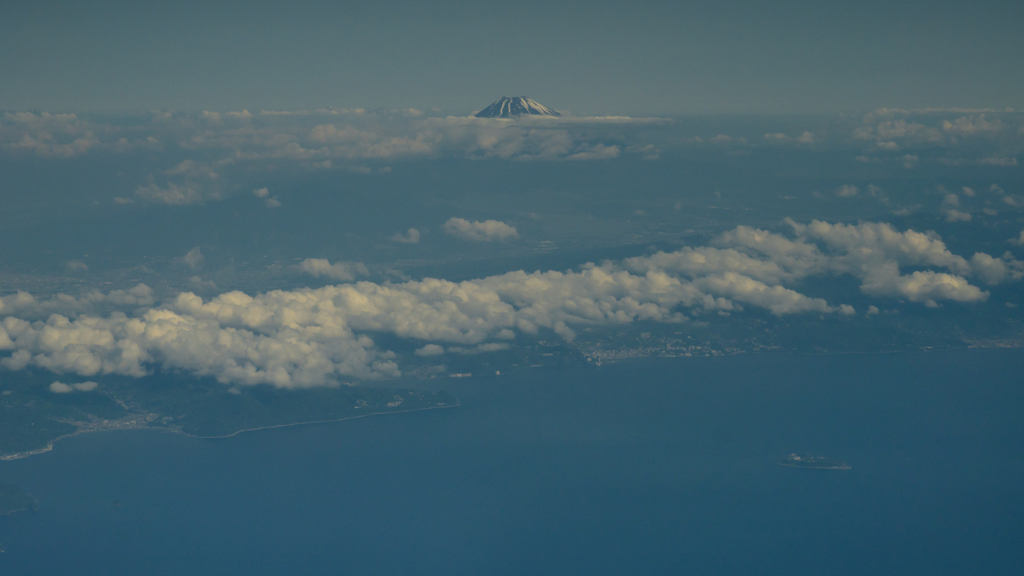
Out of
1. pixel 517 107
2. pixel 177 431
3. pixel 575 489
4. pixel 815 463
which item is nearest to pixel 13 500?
pixel 177 431

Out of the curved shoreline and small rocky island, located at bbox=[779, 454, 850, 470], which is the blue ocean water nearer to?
the curved shoreline

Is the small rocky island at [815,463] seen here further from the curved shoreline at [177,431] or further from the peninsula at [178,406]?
the peninsula at [178,406]

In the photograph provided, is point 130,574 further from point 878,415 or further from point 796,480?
point 878,415

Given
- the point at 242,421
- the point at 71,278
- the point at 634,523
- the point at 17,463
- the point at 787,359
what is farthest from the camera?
the point at 71,278

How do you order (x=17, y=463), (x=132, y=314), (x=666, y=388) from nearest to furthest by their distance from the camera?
1. (x=17, y=463)
2. (x=666, y=388)
3. (x=132, y=314)

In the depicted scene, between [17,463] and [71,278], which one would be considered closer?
[17,463]

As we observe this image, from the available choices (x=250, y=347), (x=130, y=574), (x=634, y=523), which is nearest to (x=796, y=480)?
(x=634, y=523)

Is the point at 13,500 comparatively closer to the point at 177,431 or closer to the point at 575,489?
the point at 177,431
